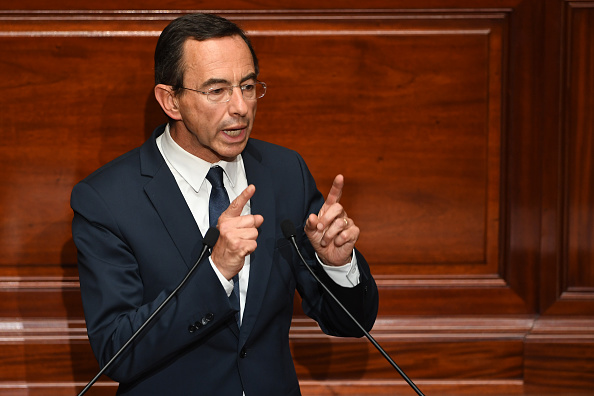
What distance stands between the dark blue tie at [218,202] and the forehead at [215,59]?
239 mm

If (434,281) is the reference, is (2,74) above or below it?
above

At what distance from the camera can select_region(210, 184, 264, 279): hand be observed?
56.7 inches

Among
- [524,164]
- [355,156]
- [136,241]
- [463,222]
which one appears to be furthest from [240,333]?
[524,164]

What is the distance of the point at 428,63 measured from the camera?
7.61 feet

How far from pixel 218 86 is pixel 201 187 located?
0.26m

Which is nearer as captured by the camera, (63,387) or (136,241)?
(136,241)

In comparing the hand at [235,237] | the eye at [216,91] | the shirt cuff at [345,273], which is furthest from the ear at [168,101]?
the shirt cuff at [345,273]

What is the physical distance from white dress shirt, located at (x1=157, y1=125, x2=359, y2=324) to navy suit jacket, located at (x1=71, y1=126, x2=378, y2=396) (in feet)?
0.11

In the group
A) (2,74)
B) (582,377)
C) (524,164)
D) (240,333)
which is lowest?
(582,377)

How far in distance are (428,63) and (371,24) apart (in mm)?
230

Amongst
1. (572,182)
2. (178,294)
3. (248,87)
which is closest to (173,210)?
(178,294)

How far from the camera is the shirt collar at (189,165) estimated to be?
173cm

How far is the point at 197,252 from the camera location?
5.38ft

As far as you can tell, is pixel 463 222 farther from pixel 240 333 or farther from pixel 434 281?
pixel 240 333
